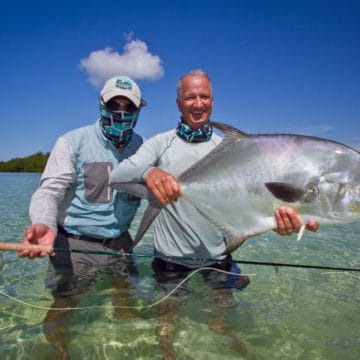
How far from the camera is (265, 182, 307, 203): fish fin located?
2119 mm

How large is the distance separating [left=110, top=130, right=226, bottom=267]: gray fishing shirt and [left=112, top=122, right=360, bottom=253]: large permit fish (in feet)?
0.92

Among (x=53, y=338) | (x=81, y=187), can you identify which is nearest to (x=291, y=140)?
(x=81, y=187)

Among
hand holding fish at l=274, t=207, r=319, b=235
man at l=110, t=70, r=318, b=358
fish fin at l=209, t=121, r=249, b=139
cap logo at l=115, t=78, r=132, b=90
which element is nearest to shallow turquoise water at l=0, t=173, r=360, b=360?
man at l=110, t=70, r=318, b=358

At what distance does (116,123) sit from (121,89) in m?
0.27

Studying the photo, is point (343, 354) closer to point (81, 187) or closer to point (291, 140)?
point (291, 140)

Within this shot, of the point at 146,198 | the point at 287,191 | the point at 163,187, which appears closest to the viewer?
the point at 287,191

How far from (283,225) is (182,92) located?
4.15 feet

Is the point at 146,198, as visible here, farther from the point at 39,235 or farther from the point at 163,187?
the point at 39,235

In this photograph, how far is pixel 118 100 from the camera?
2.91 metres

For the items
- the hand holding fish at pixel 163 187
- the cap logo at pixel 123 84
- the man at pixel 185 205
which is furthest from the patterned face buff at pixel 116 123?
the hand holding fish at pixel 163 187

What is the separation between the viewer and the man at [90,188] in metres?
2.87

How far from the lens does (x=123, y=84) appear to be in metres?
2.91

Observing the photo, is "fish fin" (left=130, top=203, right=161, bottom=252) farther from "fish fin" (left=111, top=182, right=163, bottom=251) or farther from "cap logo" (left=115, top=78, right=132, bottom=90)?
"cap logo" (left=115, top=78, right=132, bottom=90)

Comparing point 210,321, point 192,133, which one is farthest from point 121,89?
point 210,321
